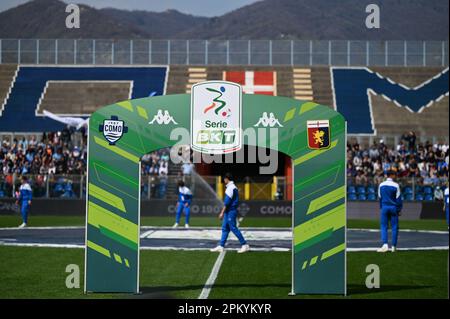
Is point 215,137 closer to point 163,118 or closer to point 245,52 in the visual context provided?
point 163,118

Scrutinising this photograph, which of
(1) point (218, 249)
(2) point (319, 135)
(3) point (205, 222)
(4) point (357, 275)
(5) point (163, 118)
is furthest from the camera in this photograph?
(3) point (205, 222)

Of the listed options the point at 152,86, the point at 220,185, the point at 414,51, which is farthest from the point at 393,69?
the point at 220,185

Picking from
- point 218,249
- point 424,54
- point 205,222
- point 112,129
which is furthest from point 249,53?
point 112,129

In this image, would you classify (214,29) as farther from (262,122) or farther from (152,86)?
(262,122)

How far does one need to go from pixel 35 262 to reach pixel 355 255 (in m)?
7.84

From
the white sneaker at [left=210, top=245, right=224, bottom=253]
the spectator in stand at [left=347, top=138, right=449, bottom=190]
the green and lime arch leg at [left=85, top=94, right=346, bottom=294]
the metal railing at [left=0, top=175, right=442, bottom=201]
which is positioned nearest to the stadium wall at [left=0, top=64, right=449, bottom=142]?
the spectator in stand at [left=347, top=138, right=449, bottom=190]

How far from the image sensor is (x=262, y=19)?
237 ft

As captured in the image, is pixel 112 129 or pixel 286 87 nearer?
pixel 112 129

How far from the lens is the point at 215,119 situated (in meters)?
13.4

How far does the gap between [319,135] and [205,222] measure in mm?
23813

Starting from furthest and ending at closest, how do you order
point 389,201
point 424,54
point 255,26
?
point 255,26 → point 424,54 → point 389,201

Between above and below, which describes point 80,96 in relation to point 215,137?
above

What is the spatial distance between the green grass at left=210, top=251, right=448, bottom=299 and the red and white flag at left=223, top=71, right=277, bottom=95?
35234 millimetres

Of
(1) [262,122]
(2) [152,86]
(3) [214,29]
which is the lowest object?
(1) [262,122]
